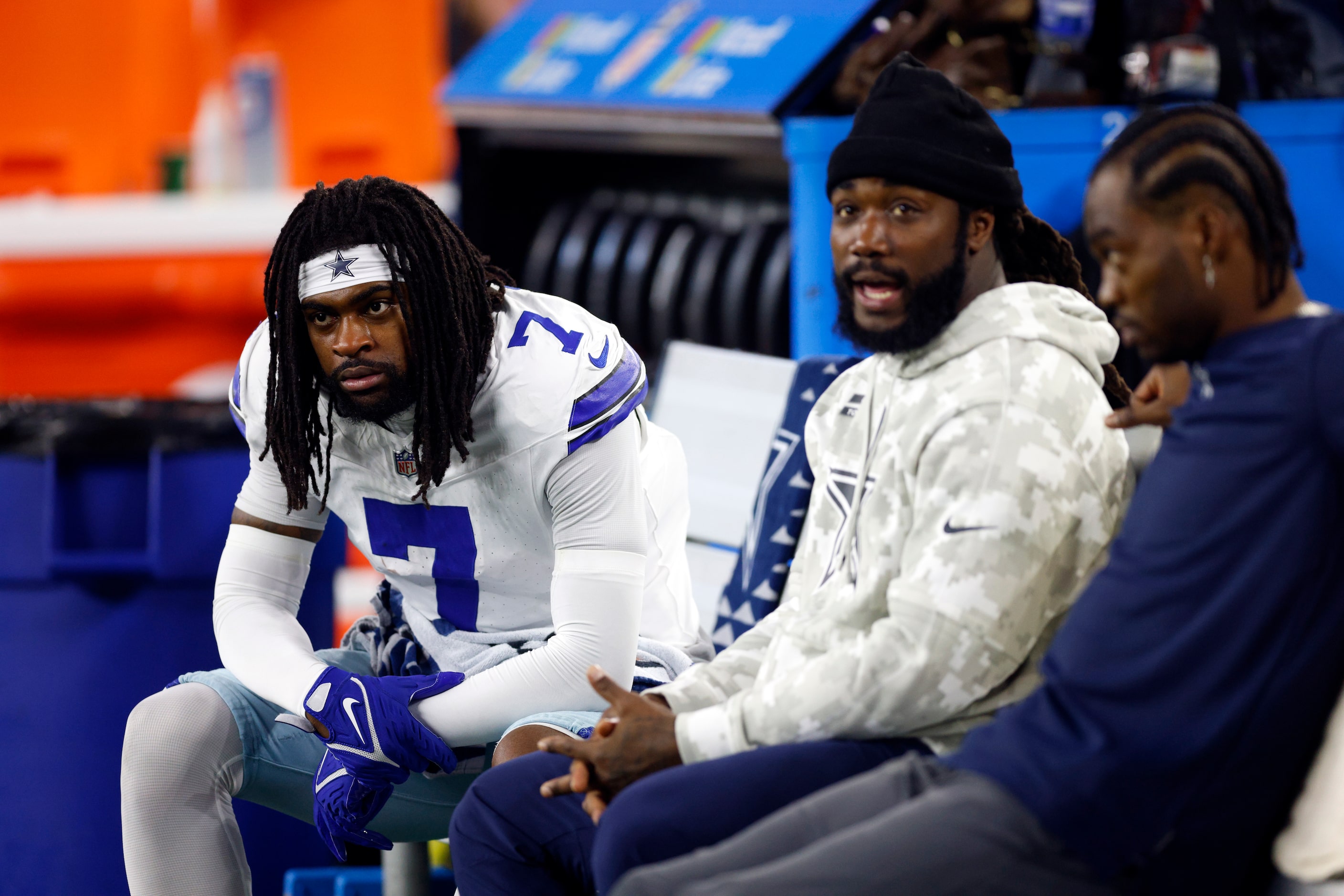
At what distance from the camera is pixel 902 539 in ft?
5.07

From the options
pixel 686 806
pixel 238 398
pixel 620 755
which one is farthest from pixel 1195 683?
pixel 238 398

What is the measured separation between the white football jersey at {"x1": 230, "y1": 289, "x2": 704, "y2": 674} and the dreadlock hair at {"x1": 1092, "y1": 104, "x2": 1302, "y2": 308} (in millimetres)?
812

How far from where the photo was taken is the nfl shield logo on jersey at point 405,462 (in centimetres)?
205

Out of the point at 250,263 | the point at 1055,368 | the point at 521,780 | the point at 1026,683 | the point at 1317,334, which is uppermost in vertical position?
the point at 1317,334

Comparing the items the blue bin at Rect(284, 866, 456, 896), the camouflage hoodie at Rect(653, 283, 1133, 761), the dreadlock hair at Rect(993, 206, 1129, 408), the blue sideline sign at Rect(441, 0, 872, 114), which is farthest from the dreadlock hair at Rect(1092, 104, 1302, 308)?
the blue sideline sign at Rect(441, 0, 872, 114)

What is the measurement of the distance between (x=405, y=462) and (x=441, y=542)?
116 mm

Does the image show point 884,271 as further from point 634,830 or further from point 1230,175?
point 634,830

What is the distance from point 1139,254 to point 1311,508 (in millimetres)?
268

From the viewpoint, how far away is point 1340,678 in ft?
4.27

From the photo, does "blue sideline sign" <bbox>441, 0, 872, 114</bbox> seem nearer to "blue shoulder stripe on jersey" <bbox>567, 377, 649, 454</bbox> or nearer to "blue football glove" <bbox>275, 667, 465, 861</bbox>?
"blue shoulder stripe on jersey" <bbox>567, 377, 649, 454</bbox>

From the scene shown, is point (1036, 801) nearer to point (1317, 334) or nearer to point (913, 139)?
point (1317, 334)

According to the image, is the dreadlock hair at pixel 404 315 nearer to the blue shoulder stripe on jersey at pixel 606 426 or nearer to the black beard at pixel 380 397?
the black beard at pixel 380 397

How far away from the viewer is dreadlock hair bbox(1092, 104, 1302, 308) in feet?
4.41

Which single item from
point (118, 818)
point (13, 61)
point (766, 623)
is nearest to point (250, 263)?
point (13, 61)
